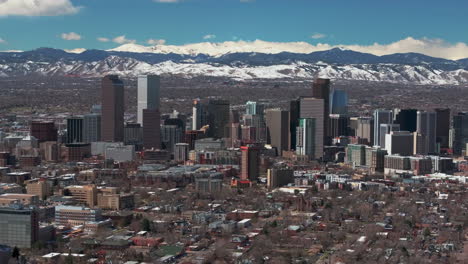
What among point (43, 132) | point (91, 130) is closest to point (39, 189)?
point (43, 132)

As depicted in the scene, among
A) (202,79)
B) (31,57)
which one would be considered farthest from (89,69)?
(202,79)

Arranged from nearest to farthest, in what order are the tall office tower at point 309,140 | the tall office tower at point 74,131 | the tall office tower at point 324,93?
the tall office tower at point 309,140 → the tall office tower at point 74,131 → the tall office tower at point 324,93

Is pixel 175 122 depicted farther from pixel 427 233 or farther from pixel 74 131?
pixel 427 233

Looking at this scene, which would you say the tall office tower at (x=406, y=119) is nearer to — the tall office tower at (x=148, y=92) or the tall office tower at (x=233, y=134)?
the tall office tower at (x=233, y=134)

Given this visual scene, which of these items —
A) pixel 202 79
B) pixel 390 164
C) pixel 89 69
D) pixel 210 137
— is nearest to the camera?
pixel 390 164

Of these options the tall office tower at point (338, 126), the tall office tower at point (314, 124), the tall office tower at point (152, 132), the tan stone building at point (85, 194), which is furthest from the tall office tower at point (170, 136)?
the tan stone building at point (85, 194)

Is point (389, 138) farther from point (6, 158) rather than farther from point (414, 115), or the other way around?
point (6, 158)

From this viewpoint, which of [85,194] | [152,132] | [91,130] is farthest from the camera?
[91,130]
